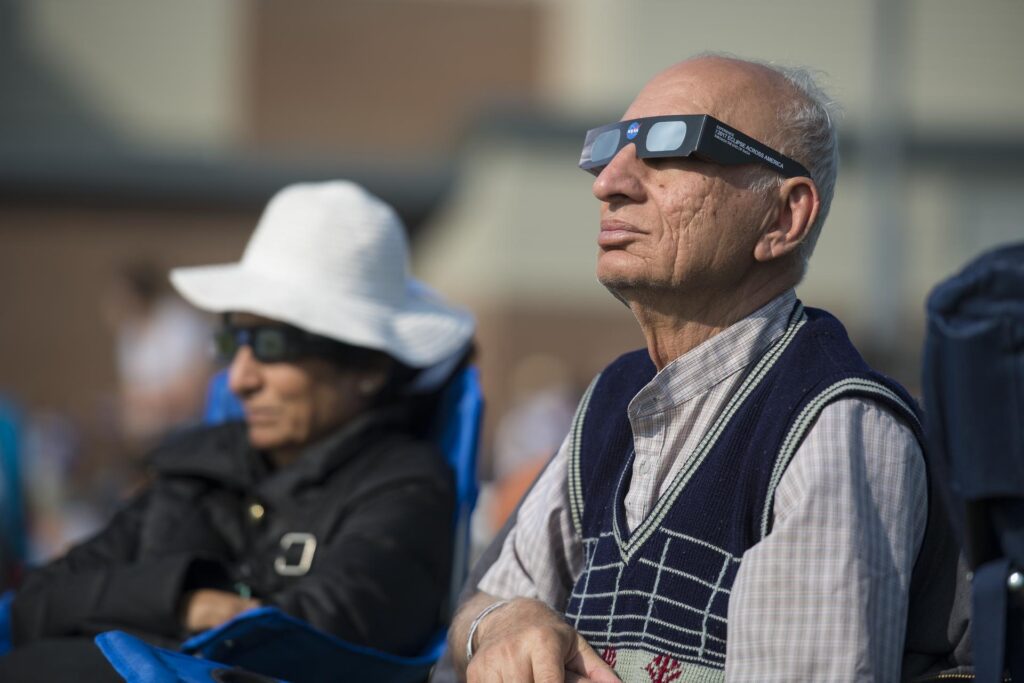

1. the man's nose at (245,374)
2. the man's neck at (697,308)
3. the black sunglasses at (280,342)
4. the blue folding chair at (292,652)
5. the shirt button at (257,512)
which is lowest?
the blue folding chair at (292,652)

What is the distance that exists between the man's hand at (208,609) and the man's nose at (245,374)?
0.62 m

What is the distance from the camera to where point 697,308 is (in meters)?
2.52

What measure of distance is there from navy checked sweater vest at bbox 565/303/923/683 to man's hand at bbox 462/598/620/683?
0.05m

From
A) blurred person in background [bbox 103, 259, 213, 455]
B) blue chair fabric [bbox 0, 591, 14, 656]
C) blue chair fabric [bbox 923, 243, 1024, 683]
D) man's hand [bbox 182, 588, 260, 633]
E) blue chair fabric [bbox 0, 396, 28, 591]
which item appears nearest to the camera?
blue chair fabric [bbox 923, 243, 1024, 683]

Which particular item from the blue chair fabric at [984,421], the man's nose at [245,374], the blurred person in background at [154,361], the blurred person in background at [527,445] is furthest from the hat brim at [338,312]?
the blurred person in background at [527,445]

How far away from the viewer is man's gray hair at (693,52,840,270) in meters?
2.48

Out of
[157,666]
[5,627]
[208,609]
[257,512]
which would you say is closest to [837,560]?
[157,666]

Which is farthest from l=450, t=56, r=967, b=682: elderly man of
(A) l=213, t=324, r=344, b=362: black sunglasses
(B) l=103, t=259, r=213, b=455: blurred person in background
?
(B) l=103, t=259, r=213, b=455: blurred person in background

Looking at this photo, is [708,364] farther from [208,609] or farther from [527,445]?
[527,445]

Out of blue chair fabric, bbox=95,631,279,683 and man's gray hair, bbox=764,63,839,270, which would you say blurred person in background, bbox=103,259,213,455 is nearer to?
blue chair fabric, bbox=95,631,279,683

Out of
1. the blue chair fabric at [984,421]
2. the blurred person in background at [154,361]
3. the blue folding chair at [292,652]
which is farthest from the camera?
the blurred person in background at [154,361]

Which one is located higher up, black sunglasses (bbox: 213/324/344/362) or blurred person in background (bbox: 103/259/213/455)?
black sunglasses (bbox: 213/324/344/362)

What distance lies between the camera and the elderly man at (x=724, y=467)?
82.3 inches

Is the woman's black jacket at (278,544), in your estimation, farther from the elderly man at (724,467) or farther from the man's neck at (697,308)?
the man's neck at (697,308)
